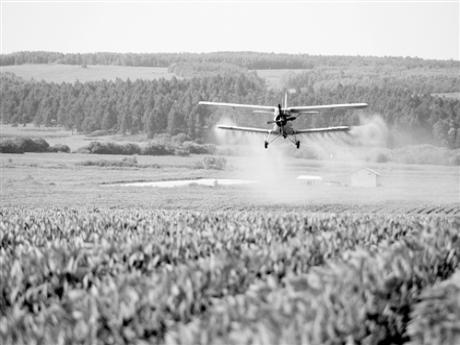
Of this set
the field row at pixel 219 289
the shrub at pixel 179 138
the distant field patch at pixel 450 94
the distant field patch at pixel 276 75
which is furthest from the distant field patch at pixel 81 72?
the field row at pixel 219 289

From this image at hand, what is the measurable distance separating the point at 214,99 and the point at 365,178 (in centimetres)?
5477

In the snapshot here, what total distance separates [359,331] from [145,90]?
147 meters

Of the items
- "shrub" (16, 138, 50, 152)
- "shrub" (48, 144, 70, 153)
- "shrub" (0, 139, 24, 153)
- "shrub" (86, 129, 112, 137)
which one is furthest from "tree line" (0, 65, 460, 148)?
"shrub" (0, 139, 24, 153)

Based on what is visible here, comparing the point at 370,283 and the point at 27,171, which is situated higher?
the point at 370,283

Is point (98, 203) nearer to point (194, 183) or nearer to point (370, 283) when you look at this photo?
point (194, 183)

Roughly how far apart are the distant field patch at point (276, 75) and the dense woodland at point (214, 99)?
6.69 feet

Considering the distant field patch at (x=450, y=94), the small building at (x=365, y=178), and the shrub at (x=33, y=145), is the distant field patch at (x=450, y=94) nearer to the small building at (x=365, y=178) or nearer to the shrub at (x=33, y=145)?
the small building at (x=365, y=178)

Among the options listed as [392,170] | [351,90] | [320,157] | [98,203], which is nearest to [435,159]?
[392,170]

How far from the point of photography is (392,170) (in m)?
112

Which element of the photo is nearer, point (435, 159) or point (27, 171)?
point (27, 171)

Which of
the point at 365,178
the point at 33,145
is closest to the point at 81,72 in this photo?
the point at 33,145

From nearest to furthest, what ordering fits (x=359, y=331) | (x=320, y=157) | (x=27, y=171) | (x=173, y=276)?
(x=359, y=331) → (x=173, y=276) → (x=27, y=171) → (x=320, y=157)

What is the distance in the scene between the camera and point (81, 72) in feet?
614

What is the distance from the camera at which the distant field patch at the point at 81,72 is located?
178 meters
